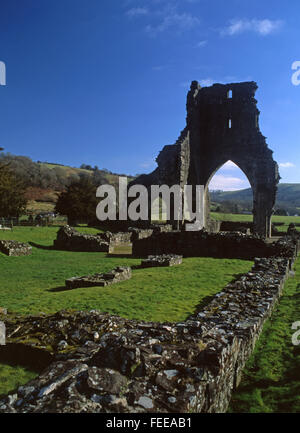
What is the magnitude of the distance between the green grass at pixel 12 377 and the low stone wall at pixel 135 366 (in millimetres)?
377

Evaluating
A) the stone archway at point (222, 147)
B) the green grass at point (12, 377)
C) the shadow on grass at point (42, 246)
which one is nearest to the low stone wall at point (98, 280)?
the green grass at point (12, 377)

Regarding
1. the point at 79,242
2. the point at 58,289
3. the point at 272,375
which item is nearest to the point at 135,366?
the point at 272,375

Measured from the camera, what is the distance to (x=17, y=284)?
967cm

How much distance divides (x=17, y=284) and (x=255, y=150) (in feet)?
87.8

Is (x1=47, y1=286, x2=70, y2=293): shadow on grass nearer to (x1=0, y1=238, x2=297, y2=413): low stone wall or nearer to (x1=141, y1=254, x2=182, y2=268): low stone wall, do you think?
(x1=0, y1=238, x2=297, y2=413): low stone wall

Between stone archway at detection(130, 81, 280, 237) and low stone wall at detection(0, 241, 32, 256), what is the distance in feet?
52.3

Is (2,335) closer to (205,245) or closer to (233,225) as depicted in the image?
(205,245)

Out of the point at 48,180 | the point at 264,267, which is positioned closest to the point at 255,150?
the point at 264,267

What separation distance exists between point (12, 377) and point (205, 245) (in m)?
13.5

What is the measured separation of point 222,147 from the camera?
1304 inches

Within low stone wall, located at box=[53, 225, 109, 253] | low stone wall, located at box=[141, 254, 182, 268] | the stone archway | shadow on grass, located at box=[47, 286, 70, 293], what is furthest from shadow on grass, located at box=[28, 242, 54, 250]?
the stone archway

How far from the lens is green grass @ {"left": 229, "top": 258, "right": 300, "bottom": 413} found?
352 cm

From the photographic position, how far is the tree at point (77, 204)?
36562 mm
